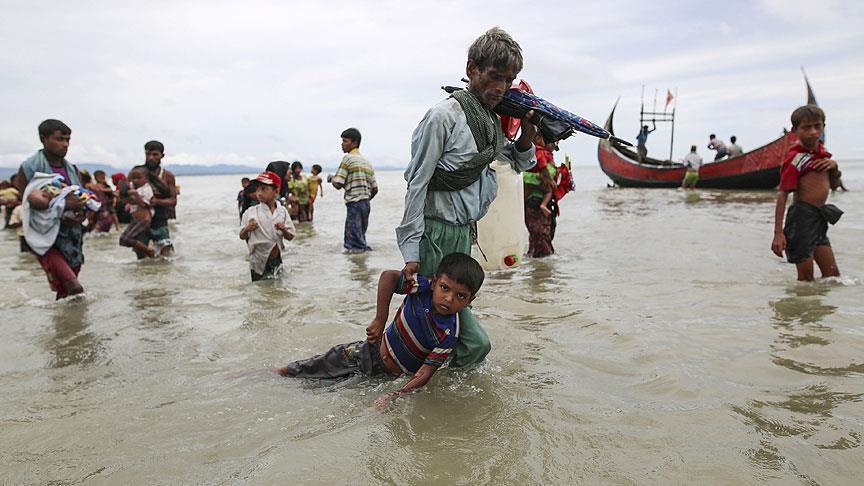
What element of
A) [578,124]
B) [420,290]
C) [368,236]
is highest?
[578,124]

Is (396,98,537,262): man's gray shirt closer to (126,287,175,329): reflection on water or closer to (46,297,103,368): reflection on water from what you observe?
(46,297,103,368): reflection on water

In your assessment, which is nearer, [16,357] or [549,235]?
[16,357]

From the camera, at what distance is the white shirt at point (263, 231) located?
5.93 metres

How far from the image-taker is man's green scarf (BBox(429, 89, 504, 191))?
2.78m

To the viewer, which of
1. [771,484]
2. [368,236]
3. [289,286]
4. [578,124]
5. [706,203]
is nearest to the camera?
[771,484]

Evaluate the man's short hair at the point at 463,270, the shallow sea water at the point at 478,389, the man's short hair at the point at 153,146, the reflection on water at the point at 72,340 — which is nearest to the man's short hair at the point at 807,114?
the shallow sea water at the point at 478,389

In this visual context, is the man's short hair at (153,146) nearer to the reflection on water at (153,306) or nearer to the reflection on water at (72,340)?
the reflection on water at (153,306)

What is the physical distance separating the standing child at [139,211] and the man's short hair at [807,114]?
7.22 m

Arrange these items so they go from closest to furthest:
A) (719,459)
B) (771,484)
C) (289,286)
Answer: (771,484) < (719,459) < (289,286)

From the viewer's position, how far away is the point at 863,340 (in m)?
3.69

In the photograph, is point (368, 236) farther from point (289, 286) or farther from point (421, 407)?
point (421, 407)

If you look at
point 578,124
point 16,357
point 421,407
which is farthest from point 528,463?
point 16,357

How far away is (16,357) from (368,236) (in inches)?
293

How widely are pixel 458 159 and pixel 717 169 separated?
845 inches
